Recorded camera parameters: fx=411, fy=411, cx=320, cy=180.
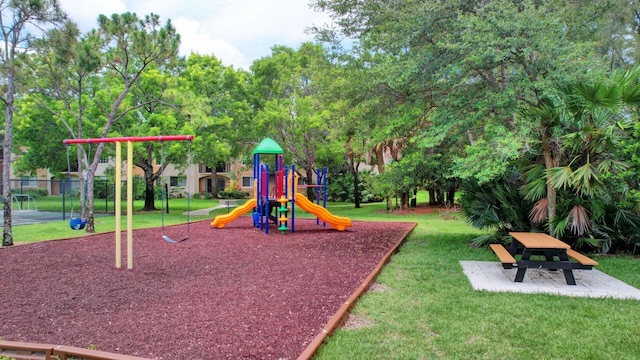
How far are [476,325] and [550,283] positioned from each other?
2654mm

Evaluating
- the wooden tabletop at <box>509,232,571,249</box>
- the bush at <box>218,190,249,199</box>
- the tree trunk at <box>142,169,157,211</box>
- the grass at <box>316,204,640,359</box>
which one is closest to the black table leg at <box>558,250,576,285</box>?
the wooden tabletop at <box>509,232,571,249</box>

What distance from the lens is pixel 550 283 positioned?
628 cm

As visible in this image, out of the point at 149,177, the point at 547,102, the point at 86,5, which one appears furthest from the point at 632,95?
the point at 149,177

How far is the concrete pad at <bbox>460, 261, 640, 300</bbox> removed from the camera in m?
5.73

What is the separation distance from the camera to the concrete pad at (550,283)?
5.73 meters

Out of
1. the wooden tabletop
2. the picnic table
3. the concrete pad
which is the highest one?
the wooden tabletop

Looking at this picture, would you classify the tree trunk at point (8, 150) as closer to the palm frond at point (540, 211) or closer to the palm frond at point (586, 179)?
the palm frond at point (540, 211)

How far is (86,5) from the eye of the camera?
11734mm

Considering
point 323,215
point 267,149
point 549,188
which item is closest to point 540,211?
point 549,188

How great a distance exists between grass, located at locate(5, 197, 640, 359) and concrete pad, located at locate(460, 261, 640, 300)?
0.26m

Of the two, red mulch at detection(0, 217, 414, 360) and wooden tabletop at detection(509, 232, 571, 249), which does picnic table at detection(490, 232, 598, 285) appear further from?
red mulch at detection(0, 217, 414, 360)

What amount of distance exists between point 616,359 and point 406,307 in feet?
6.93

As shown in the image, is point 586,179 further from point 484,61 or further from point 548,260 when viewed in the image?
point 484,61

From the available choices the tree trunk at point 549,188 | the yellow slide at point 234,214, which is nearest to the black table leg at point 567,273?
the tree trunk at point 549,188
